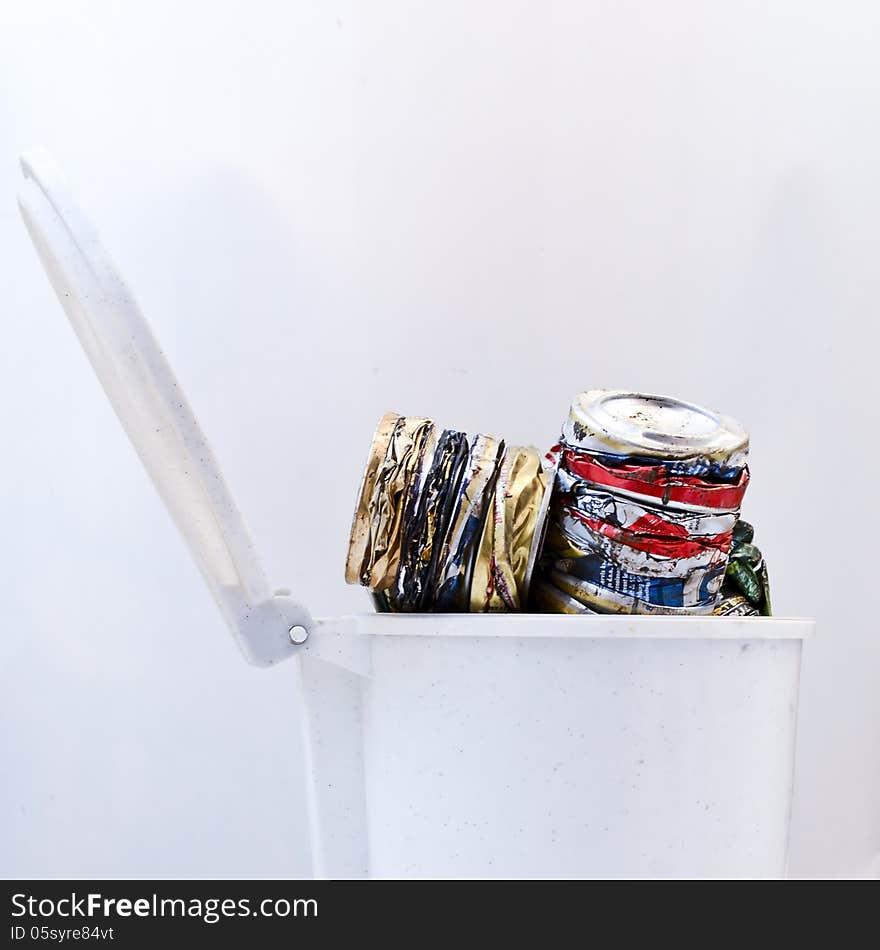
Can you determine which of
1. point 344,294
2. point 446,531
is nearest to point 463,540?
point 446,531

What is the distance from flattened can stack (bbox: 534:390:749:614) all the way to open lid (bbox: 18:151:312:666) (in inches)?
7.6

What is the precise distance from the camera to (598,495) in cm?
69

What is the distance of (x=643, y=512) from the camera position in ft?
2.22

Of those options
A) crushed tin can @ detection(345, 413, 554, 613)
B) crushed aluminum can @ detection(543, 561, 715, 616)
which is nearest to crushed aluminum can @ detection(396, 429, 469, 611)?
crushed tin can @ detection(345, 413, 554, 613)

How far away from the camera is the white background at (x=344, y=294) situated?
1019 mm

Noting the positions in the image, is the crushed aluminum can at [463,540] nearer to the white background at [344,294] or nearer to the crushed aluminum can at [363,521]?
the crushed aluminum can at [363,521]

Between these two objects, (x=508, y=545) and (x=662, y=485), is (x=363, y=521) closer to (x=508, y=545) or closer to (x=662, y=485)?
(x=508, y=545)

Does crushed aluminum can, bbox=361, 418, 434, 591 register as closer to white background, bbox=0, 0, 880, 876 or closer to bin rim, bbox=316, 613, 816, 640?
bin rim, bbox=316, 613, 816, 640

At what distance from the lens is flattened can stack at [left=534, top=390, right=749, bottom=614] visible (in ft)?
2.22

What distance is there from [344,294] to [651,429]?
1.52ft

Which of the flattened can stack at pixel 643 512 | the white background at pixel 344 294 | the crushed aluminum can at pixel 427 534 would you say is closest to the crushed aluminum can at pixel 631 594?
the flattened can stack at pixel 643 512

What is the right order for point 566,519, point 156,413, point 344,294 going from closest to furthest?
point 156,413 → point 566,519 → point 344,294
